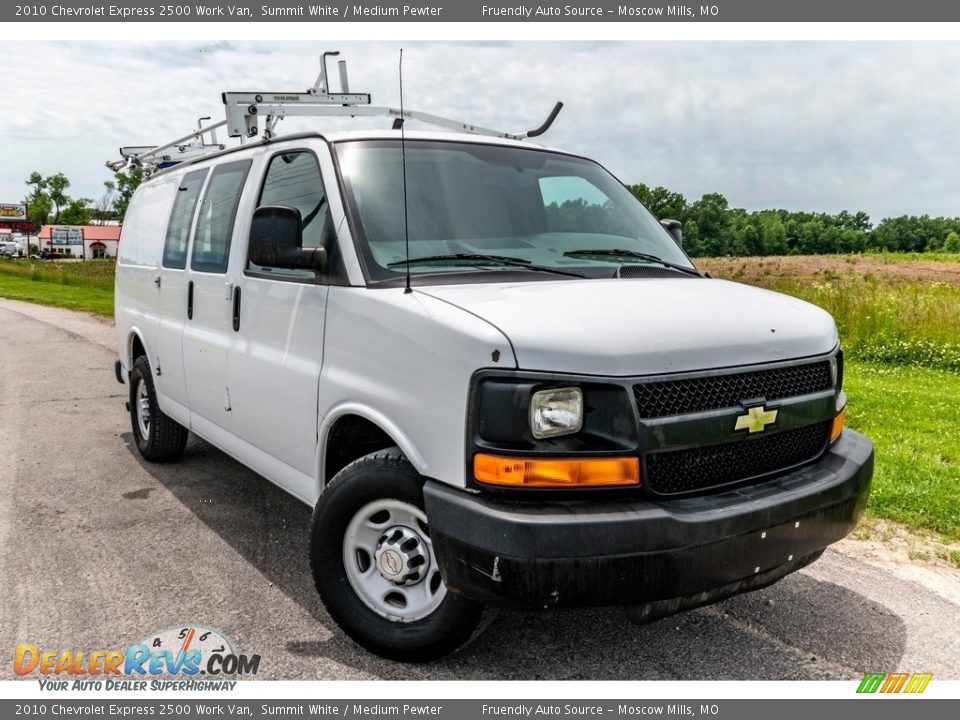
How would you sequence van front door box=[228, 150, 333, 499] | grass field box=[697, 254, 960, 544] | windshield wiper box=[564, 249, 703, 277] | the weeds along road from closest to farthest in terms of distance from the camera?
the weeds along road, van front door box=[228, 150, 333, 499], windshield wiper box=[564, 249, 703, 277], grass field box=[697, 254, 960, 544]

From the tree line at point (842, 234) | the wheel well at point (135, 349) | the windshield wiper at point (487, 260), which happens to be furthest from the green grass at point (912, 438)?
the tree line at point (842, 234)

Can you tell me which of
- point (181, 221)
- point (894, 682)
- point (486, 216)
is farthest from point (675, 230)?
point (181, 221)

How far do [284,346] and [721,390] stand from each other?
2.08 m

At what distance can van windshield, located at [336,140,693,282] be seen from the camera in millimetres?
3506

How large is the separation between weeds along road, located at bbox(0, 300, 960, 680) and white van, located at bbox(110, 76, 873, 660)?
355 mm

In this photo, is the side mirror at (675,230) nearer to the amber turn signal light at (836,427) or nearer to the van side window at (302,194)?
the amber turn signal light at (836,427)

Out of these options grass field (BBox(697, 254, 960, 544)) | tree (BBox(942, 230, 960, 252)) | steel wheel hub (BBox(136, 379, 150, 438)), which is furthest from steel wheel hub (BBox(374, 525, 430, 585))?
tree (BBox(942, 230, 960, 252))

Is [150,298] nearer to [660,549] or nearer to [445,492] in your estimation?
[445,492]

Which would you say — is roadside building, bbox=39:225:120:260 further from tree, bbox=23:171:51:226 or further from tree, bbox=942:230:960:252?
tree, bbox=942:230:960:252

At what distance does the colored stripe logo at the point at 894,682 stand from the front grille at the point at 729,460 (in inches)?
35.0

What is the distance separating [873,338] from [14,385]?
11865 mm

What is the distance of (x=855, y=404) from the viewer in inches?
319

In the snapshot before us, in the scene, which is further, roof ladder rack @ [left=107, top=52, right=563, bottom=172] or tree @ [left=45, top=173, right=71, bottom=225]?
tree @ [left=45, top=173, right=71, bottom=225]

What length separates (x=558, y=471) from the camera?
270 centimetres
